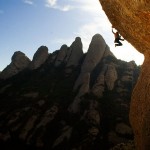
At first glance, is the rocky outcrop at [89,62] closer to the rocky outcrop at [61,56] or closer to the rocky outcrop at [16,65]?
the rocky outcrop at [61,56]

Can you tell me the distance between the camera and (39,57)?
13038 centimetres

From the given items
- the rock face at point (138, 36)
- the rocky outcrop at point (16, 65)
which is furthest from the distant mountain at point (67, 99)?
the rock face at point (138, 36)

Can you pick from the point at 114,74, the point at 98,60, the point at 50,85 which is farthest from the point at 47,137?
the point at 98,60

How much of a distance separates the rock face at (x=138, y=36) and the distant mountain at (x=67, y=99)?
1836 inches

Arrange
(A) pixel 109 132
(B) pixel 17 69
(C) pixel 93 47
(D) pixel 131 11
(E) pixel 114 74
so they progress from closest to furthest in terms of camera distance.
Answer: (D) pixel 131 11 → (A) pixel 109 132 → (E) pixel 114 74 → (C) pixel 93 47 → (B) pixel 17 69

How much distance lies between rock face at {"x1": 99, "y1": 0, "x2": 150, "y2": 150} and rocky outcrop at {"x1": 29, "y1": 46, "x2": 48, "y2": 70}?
10945 cm

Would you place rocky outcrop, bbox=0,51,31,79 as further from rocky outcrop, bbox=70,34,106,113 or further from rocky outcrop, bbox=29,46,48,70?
rocky outcrop, bbox=70,34,106,113

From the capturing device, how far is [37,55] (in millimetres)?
131875

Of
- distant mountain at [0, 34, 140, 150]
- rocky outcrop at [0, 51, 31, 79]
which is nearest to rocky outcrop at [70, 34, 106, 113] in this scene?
distant mountain at [0, 34, 140, 150]

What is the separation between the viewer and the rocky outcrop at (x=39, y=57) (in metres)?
127

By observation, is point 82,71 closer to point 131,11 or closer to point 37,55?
point 37,55

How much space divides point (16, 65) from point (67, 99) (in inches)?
2002

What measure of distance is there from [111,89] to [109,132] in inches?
1075

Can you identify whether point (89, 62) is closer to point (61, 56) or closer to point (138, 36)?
point (61, 56)
